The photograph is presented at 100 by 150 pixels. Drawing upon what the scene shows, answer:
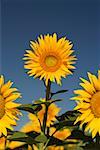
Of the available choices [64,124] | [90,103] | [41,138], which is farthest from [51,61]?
[41,138]

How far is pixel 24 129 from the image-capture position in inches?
84.1

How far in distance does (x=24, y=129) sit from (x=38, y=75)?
1.29 ft

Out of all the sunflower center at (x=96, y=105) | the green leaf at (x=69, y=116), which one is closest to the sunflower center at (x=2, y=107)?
the green leaf at (x=69, y=116)

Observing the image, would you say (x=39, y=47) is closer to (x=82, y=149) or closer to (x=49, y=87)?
(x=49, y=87)

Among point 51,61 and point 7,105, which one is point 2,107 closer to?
point 7,105

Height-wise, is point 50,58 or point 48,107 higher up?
point 50,58

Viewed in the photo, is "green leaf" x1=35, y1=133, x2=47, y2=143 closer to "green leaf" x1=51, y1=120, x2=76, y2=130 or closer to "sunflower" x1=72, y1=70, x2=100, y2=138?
"green leaf" x1=51, y1=120, x2=76, y2=130

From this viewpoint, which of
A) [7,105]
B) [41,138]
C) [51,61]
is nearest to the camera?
[41,138]

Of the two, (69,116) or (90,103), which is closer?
(69,116)

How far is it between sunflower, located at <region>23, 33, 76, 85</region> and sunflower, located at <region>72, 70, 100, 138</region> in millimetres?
122

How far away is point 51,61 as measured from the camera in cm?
205

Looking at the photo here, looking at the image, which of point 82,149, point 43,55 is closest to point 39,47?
point 43,55

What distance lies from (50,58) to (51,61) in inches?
1.5

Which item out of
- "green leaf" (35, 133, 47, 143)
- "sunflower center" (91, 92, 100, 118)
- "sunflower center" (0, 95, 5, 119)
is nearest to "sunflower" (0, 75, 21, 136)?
"sunflower center" (0, 95, 5, 119)
